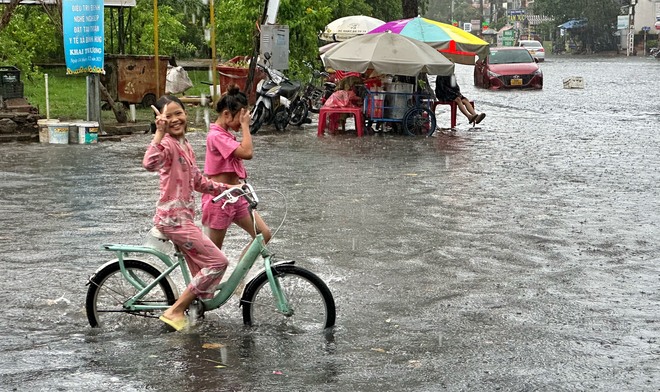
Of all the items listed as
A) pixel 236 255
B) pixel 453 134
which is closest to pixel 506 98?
pixel 453 134

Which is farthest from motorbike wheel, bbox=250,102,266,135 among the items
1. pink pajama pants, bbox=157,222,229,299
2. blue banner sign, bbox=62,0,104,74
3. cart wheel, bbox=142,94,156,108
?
pink pajama pants, bbox=157,222,229,299

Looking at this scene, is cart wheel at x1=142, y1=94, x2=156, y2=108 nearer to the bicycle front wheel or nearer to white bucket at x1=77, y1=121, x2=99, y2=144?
white bucket at x1=77, y1=121, x2=99, y2=144

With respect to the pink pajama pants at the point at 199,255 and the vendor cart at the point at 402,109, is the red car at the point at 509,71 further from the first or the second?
the pink pajama pants at the point at 199,255

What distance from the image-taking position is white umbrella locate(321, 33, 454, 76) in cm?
1884

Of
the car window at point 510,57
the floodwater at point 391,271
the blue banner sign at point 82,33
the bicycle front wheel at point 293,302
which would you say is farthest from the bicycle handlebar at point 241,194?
the car window at point 510,57

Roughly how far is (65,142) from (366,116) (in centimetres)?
582

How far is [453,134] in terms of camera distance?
20297 mm

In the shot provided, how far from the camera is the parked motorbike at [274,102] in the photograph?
802 inches

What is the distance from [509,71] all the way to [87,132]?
21373 millimetres

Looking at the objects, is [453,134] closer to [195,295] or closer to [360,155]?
[360,155]

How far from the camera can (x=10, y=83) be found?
19078 mm

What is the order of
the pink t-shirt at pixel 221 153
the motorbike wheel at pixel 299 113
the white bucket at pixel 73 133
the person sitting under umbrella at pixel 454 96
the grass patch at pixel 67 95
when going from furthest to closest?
the grass patch at pixel 67 95 → the motorbike wheel at pixel 299 113 → the person sitting under umbrella at pixel 454 96 → the white bucket at pixel 73 133 → the pink t-shirt at pixel 221 153

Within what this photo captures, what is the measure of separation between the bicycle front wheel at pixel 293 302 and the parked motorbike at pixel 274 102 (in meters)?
13.3

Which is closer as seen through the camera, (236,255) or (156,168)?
(156,168)
